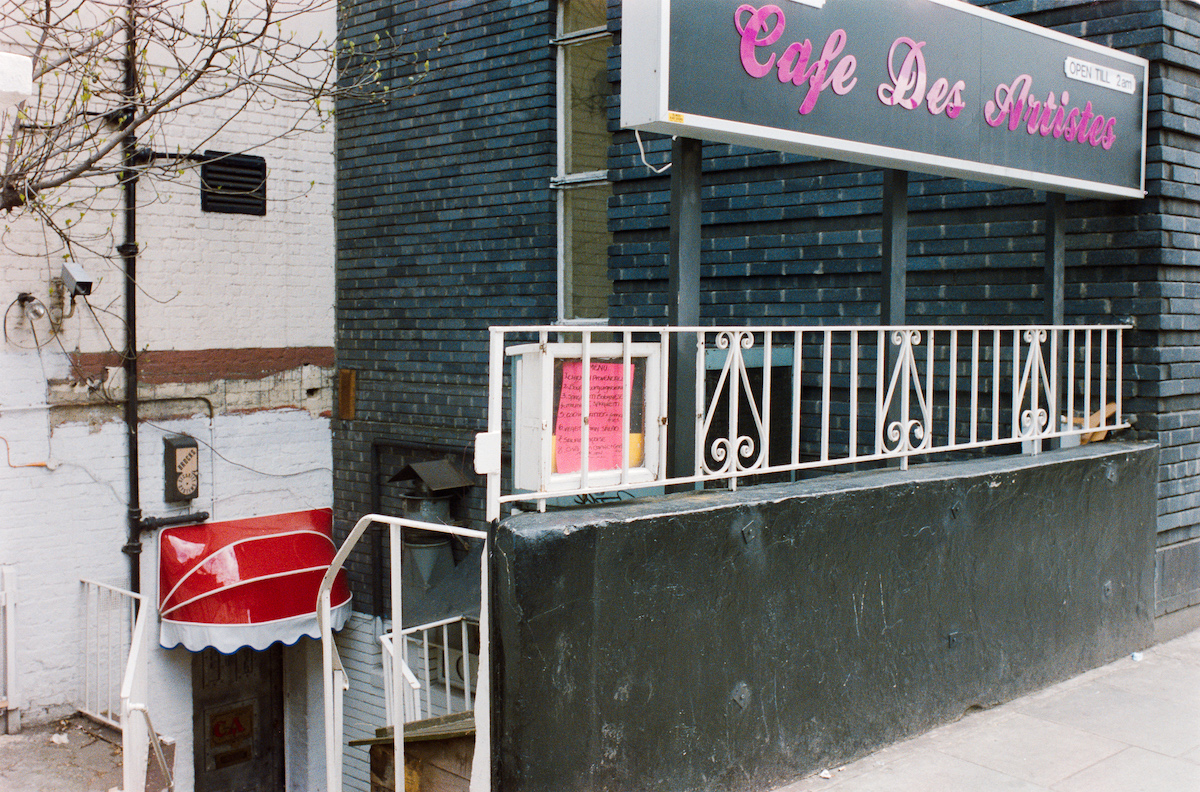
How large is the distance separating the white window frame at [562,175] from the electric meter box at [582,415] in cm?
489

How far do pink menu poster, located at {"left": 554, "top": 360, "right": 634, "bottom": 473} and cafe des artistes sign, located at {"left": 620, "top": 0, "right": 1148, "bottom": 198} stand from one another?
2.72ft

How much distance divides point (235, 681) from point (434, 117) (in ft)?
18.3

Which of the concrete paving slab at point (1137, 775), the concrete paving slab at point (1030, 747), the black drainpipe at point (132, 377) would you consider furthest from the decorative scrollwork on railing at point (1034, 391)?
the black drainpipe at point (132, 377)

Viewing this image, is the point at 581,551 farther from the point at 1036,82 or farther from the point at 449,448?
the point at 449,448

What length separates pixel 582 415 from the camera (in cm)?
338

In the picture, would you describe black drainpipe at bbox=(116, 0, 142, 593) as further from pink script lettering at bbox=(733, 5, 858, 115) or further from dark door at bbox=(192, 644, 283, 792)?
pink script lettering at bbox=(733, 5, 858, 115)

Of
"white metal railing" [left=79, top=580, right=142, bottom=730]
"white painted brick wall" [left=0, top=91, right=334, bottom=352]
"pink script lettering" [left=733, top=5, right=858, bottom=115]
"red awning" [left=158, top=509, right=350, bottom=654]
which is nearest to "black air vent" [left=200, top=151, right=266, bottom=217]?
"white painted brick wall" [left=0, top=91, right=334, bottom=352]

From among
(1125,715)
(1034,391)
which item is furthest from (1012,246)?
(1125,715)

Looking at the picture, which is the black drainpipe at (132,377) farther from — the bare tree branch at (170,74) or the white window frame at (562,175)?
the white window frame at (562,175)

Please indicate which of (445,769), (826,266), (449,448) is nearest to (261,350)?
(449,448)

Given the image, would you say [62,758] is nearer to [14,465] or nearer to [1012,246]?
[14,465]

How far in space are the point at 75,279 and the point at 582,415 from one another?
20.7 ft

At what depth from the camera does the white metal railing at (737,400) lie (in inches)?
131

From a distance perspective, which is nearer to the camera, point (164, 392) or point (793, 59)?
point (793, 59)
